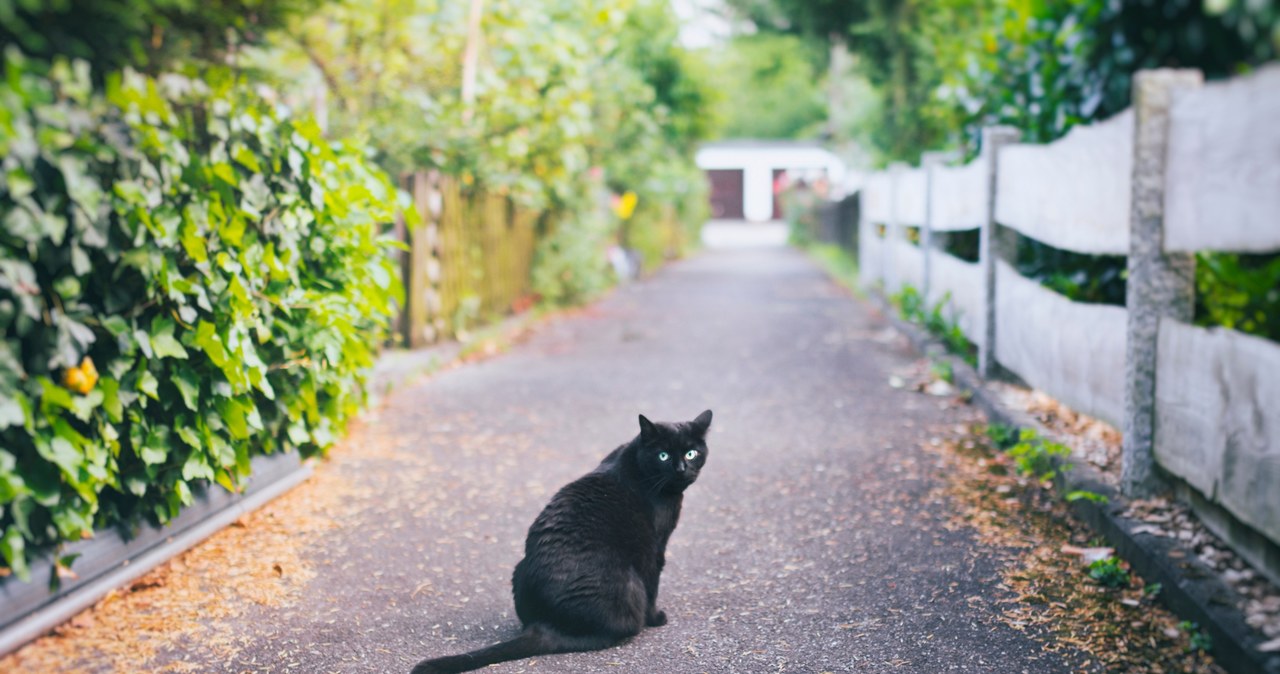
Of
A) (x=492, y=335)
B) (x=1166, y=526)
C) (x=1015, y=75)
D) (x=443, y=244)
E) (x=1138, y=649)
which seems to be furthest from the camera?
(x=492, y=335)

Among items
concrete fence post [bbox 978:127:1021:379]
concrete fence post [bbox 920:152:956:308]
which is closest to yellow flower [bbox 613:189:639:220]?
concrete fence post [bbox 920:152:956:308]

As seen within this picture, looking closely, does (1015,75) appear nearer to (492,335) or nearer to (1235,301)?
(1235,301)

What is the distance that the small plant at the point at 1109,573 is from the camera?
3.54 meters

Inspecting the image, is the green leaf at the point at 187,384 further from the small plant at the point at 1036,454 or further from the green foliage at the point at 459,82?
the green foliage at the point at 459,82

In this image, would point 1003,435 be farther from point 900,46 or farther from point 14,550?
point 900,46

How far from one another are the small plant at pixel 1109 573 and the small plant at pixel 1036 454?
3.52 ft

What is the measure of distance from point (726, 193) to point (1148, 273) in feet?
166

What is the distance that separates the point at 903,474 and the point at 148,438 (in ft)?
11.2

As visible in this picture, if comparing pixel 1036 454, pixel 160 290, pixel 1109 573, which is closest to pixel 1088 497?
pixel 1109 573

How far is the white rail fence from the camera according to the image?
9.98ft

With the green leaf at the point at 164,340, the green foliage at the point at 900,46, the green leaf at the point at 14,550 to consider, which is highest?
the green foliage at the point at 900,46

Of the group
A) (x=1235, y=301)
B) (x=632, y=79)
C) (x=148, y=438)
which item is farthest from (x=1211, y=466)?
(x=632, y=79)

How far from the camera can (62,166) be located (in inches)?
114

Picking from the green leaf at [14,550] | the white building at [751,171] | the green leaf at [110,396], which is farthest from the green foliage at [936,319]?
the white building at [751,171]
